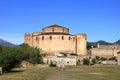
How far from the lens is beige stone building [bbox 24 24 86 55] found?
90.6 meters

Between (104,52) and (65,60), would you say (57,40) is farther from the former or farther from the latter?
(65,60)

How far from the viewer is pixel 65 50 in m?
90.9

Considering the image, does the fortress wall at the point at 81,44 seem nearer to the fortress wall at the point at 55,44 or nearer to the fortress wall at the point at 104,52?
the fortress wall at the point at 104,52

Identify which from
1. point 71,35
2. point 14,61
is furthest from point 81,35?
point 14,61

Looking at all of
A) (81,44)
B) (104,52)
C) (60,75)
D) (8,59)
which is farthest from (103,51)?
(60,75)

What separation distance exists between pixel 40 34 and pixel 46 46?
16.2ft

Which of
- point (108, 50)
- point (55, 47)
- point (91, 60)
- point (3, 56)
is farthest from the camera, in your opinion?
point (108, 50)

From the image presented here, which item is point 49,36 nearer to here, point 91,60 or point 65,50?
point 65,50

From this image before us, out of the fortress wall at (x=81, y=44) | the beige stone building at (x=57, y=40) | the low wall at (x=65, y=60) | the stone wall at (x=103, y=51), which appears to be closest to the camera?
the low wall at (x=65, y=60)

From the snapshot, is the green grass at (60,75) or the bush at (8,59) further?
the bush at (8,59)

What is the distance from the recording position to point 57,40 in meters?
90.7

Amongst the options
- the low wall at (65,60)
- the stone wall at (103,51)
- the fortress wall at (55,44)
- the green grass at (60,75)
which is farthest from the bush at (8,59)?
the stone wall at (103,51)

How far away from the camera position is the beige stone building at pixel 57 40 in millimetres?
90562

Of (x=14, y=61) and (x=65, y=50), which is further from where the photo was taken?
(x=65, y=50)
